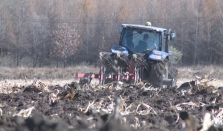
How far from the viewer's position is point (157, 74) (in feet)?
46.4

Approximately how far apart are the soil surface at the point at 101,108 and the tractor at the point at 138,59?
1.00m

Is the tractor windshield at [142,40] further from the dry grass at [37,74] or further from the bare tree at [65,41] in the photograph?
the bare tree at [65,41]

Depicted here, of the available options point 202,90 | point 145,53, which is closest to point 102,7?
point 145,53

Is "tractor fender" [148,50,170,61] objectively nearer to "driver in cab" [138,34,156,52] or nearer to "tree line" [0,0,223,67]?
"driver in cab" [138,34,156,52]

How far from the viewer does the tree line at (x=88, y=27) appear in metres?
40.4

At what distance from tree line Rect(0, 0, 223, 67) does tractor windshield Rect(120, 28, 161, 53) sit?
75.5ft

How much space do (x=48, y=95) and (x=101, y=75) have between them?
3.86m

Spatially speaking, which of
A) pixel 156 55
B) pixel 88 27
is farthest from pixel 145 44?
pixel 88 27

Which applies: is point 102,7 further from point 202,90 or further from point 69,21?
point 202,90

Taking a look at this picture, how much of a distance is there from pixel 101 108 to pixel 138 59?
5993 mm

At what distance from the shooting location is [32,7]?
4459 centimetres

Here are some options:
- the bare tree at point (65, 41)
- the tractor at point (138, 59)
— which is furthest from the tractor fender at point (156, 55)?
the bare tree at point (65, 41)

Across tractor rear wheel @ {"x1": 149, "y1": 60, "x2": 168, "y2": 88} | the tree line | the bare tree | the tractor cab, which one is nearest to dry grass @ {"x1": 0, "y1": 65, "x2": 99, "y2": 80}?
the tree line

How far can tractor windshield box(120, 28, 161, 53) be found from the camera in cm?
1513
